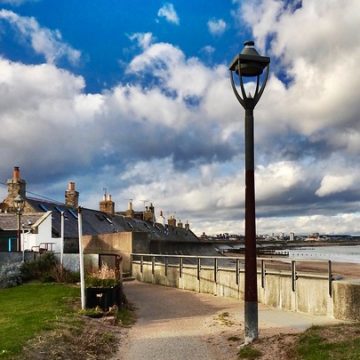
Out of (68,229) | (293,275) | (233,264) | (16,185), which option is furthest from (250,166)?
(16,185)

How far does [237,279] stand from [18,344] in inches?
388

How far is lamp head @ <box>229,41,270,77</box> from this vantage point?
9.52m

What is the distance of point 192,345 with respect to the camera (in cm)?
998

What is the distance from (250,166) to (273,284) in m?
6.40

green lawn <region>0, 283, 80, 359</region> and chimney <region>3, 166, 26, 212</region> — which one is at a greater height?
chimney <region>3, 166, 26, 212</region>

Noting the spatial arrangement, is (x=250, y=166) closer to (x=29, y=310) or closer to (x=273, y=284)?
(x=273, y=284)

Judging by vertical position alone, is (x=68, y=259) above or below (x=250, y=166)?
below

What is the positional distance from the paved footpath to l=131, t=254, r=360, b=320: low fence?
1.24ft

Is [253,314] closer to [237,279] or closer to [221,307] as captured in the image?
[221,307]

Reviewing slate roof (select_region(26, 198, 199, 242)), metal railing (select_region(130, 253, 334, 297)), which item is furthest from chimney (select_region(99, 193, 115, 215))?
metal railing (select_region(130, 253, 334, 297))

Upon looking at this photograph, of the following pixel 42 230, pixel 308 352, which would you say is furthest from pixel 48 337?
pixel 42 230

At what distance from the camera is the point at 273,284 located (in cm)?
1502

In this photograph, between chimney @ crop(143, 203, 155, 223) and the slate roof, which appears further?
chimney @ crop(143, 203, 155, 223)

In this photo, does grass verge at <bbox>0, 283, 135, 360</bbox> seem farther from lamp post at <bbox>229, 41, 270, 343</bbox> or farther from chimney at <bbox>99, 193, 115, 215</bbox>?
chimney at <bbox>99, 193, 115, 215</bbox>
